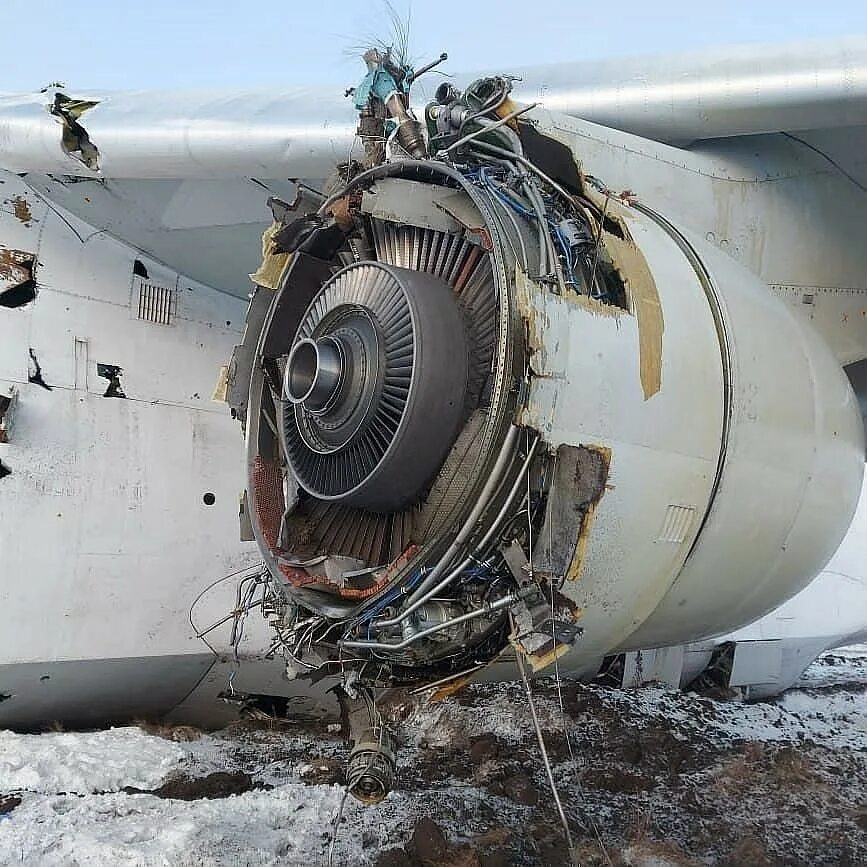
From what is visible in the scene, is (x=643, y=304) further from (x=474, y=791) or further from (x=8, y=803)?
(x=8, y=803)

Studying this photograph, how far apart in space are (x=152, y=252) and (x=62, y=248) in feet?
1.73

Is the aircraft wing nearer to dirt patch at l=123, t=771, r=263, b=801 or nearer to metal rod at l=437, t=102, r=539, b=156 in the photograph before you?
metal rod at l=437, t=102, r=539, b=156

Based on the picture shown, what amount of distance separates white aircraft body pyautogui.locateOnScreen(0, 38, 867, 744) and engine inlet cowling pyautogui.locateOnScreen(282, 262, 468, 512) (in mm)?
108

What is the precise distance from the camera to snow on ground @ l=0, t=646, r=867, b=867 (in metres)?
3.47

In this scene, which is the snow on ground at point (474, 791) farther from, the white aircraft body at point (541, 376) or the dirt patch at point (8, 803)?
the white aircraft body at point (541, 376)

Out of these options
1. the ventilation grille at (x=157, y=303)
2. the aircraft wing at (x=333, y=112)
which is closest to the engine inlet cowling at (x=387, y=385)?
the aircraft wing at (x=333, y=112)

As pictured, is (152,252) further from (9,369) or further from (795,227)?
(795,227)

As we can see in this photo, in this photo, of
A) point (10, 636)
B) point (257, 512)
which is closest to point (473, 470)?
point (257, 512)

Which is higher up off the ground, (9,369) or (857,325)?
(857,325)

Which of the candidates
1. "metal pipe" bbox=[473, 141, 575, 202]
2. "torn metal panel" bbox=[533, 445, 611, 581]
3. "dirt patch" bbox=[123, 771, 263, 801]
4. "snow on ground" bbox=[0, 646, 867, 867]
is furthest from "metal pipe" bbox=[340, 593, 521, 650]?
"dirt patch" bbox=[123, 771, 263, 801]

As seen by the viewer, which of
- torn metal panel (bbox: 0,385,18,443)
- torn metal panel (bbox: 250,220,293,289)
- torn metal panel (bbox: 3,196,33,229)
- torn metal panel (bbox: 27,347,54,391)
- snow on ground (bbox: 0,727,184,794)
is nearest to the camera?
torn metal panel (bbox: 250,220,293,289)

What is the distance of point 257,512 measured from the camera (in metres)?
3.09

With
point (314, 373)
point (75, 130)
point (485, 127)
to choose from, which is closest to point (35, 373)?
point (75, 130)

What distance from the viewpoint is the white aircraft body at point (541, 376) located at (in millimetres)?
2354
